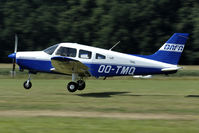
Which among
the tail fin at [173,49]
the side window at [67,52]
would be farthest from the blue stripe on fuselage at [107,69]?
the side window at [67,52]

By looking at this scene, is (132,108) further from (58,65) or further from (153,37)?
(153,37)

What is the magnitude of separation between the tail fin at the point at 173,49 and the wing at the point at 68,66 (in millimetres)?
3236

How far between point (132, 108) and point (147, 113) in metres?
0.99

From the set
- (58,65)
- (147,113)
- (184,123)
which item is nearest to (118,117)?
(147,113)

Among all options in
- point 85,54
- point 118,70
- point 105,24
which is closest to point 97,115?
point 118,70

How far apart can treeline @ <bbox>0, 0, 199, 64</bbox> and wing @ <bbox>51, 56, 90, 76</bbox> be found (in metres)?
21.0

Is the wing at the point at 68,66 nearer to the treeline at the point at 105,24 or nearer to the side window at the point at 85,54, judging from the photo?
the side window at the point at 85,54

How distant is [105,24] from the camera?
3738 cm

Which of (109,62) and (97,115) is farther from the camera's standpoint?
(109,62)

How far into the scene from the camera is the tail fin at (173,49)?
1439 cm

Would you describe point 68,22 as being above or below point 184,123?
above

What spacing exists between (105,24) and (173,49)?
23304 mm

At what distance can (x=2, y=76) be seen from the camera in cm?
2878

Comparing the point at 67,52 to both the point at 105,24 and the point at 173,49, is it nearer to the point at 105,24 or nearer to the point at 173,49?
the point at 173,49
